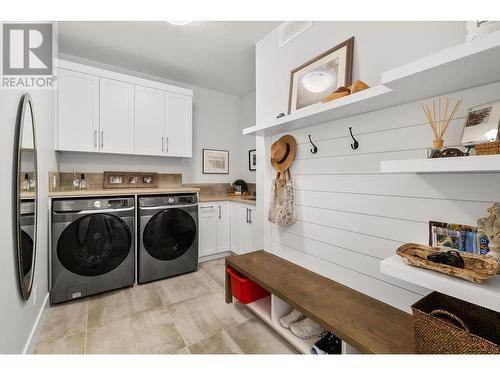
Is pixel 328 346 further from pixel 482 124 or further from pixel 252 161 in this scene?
pixel 252 161

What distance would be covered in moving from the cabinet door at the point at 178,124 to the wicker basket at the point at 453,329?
2964mm

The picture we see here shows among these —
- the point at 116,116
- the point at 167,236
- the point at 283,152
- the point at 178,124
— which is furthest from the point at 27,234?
the point at 178,124

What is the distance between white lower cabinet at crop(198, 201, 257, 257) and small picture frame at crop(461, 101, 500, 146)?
226 cm

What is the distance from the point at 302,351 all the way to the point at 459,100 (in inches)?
62.8

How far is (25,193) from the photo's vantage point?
4.61 feet

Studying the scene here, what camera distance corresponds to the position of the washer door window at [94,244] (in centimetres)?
217

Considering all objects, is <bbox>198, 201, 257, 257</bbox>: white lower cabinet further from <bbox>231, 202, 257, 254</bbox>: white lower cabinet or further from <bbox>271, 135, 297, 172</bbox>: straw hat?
<bbox>271, 135, 297, 172</bbox>: straw hat

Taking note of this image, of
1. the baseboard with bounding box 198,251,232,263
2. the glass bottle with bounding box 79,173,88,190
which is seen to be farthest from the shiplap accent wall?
the glass bottle with bounding box 79,173,88,190

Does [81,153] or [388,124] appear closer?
[388,124]

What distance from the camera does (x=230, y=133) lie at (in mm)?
4098

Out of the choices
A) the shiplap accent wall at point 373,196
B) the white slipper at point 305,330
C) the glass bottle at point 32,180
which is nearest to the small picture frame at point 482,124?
the shiplap accent wall at point 373,196

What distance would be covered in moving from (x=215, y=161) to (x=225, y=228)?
1.18 metres

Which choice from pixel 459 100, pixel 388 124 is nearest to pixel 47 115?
pixel 388 124
